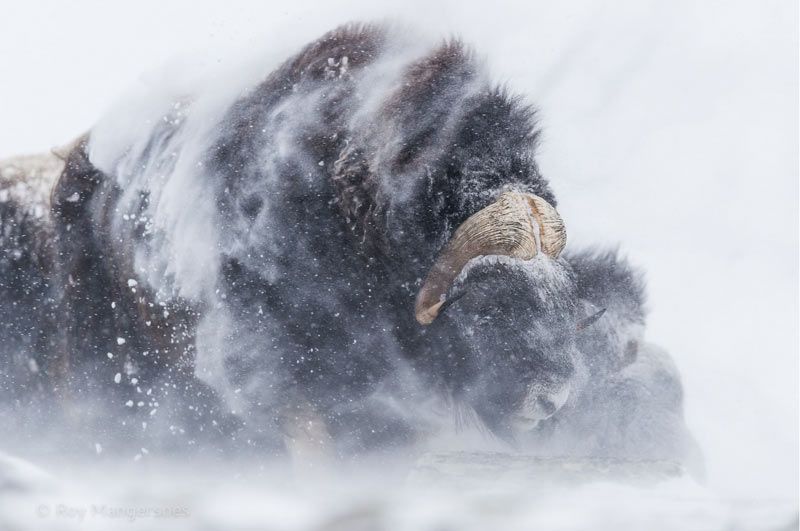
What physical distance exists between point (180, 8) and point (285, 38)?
21 cm

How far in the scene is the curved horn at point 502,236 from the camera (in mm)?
1486

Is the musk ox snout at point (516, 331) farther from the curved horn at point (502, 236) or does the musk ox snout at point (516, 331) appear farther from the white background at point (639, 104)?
the white background at point (639, 104)

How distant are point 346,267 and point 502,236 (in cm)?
33

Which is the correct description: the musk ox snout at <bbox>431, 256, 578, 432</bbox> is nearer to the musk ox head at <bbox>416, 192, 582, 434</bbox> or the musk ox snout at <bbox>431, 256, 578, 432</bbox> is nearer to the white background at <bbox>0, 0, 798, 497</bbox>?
the musk ox head at <bbox>416, 192, 582, 434</bbox>

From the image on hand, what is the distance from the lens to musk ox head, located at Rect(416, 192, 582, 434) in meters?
1.50

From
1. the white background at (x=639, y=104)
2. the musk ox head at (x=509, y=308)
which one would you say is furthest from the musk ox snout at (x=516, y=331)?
the white background at (x=639, y=104)

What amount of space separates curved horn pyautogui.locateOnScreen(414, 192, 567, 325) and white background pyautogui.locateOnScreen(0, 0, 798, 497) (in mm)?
48

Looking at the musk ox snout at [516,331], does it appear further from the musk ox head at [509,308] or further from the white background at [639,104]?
the white background at [639,104]

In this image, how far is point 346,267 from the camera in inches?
62.0

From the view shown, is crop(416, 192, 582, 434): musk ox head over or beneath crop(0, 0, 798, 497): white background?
beneath

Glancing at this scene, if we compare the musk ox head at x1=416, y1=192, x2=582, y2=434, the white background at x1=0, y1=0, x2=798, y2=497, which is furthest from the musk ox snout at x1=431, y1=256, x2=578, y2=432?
the white background at x1=0, y1=0, x2=798, y2=497

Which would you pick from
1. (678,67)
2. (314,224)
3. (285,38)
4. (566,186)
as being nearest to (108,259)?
(314,224)

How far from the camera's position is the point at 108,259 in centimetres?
160

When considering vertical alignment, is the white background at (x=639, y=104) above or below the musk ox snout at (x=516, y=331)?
above
